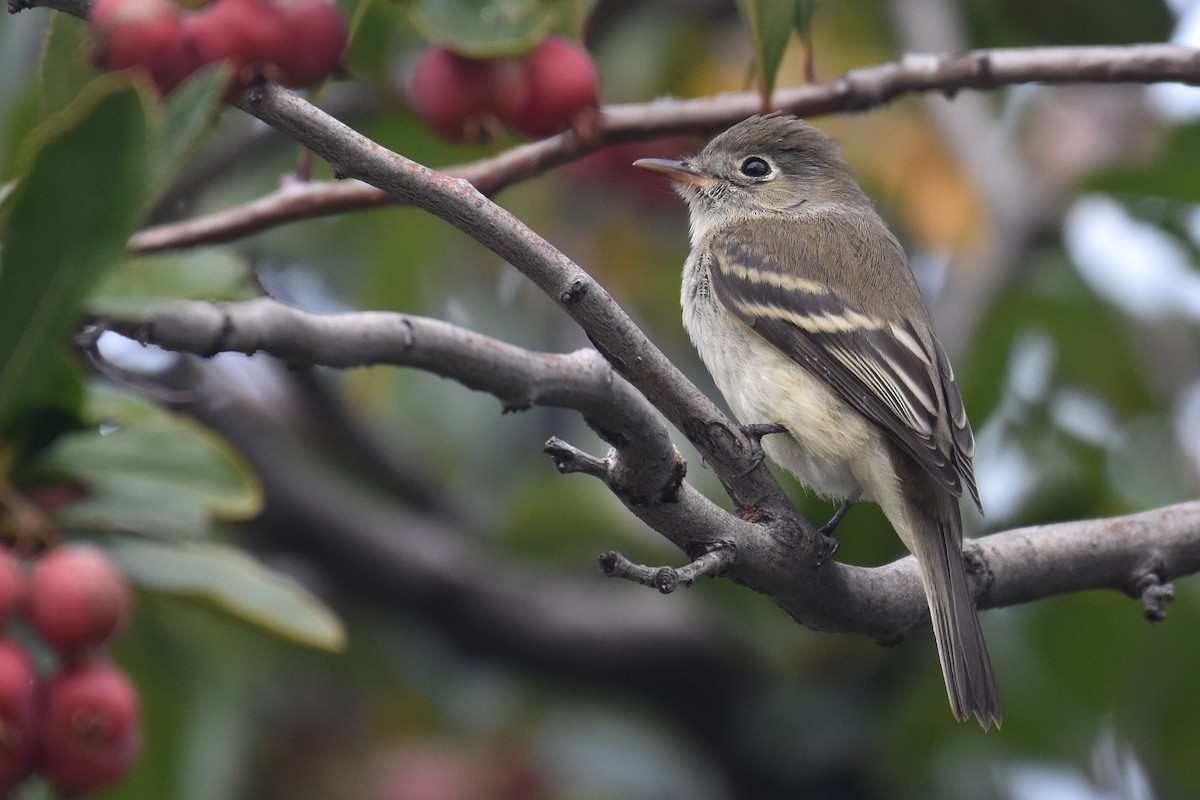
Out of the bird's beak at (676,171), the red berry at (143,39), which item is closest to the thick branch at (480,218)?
the red berry at (143,39)

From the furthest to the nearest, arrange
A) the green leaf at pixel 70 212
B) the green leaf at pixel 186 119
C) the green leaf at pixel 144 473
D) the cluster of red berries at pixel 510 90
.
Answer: the cluster of red berries at pixel 510 90 → the green leaf at pixel 144 473 → the green leaf at pixel 186 119 → the green leaf at pixel 70 212

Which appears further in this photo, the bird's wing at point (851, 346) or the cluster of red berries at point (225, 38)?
the bird's wing at point (851, 346)

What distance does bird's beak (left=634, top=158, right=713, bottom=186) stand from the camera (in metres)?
4.30

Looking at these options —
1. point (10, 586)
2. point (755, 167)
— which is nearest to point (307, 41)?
point (10, 586)

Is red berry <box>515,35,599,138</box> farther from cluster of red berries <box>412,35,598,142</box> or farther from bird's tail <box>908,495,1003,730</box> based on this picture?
bird's tail <box>908,495,1003,730</box>

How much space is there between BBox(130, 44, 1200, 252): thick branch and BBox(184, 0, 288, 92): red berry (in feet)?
1.17

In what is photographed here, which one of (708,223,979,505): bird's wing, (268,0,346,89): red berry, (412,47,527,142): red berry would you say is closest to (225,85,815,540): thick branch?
(268,0,346,89): red berry

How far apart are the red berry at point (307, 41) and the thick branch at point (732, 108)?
0.28m

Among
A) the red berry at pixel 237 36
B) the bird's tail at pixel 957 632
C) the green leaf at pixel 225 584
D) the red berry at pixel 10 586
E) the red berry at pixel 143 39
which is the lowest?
the red berry at pixel 10 586

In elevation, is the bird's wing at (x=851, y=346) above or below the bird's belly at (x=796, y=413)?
above

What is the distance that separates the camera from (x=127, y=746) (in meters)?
2.22

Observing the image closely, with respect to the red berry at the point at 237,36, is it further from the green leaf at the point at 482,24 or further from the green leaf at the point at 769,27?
the green leaf at the point at 769,27

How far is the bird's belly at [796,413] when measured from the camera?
3488mm

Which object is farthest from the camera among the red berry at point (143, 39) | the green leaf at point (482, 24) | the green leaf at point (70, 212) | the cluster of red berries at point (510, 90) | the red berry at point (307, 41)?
the cluster of red berries at point (510, 90)
